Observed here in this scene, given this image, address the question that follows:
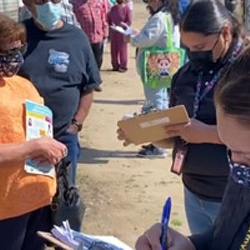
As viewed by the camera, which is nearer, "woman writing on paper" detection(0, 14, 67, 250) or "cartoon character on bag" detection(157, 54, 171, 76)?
"woman writing on paper" detection(0, 14, 67, 250)

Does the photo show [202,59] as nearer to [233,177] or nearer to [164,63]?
[233,177]

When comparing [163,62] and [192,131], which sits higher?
[192,131]

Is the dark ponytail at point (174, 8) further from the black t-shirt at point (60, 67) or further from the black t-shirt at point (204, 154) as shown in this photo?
the black t-shirt at point (204, 154)

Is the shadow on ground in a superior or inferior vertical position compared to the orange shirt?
inferior

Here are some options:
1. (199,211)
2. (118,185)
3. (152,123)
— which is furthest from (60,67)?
(118,185)

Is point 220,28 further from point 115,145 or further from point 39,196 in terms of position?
point 115,145

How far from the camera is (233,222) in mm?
1961

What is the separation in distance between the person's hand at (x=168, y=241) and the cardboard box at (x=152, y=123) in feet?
3.36

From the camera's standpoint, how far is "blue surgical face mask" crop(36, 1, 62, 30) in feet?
14.0

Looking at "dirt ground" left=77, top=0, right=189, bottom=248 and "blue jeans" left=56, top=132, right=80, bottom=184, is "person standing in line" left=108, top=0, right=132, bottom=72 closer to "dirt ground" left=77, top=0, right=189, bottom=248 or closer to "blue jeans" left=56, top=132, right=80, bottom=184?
"dirt ground" left=77, top=0, right=189, bottom=248

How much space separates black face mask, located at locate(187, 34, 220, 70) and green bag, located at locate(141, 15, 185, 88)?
11.0 feet

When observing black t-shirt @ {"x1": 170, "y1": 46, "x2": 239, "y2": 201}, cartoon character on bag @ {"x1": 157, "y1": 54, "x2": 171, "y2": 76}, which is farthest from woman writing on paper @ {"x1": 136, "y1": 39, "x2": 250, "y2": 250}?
cartoon character on bag @ {"x1": 157, "y1": 54, "x2": 171, "y2": 76}

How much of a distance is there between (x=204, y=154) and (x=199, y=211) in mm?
268

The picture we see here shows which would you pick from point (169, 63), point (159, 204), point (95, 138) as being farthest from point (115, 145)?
point (159, 204)
